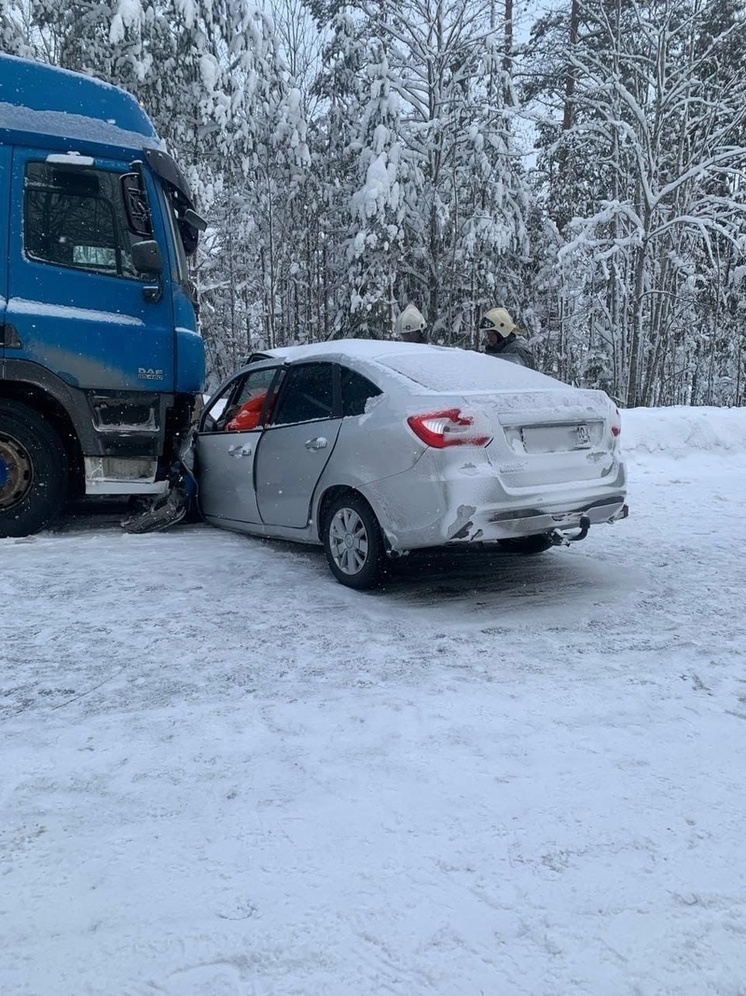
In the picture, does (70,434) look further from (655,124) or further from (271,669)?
(655,124)

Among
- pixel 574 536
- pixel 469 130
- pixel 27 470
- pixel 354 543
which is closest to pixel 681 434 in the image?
pixel 574 536

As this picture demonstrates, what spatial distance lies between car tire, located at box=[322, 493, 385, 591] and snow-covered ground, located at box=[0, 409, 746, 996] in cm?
19

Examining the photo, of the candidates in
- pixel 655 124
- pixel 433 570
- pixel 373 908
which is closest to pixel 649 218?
pixel 655 124

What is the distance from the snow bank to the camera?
1177 cm

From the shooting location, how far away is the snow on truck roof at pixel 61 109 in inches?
238

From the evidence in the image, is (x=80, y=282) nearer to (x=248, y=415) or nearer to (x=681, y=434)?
(x=248, y=415)

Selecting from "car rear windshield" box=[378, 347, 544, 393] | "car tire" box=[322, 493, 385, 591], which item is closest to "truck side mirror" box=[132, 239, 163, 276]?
"car rear windshield" box=[378, 347, 544, 393]

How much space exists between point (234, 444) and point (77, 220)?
2074mm

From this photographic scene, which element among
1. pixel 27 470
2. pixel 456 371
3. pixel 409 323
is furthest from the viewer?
pixel 409 323

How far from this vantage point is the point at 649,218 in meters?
19.3

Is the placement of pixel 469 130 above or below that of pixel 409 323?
above

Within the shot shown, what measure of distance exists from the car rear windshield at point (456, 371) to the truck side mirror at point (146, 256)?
2.16 meters

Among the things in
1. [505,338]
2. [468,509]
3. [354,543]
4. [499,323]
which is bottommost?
[354,543]

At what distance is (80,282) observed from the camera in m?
6.18
